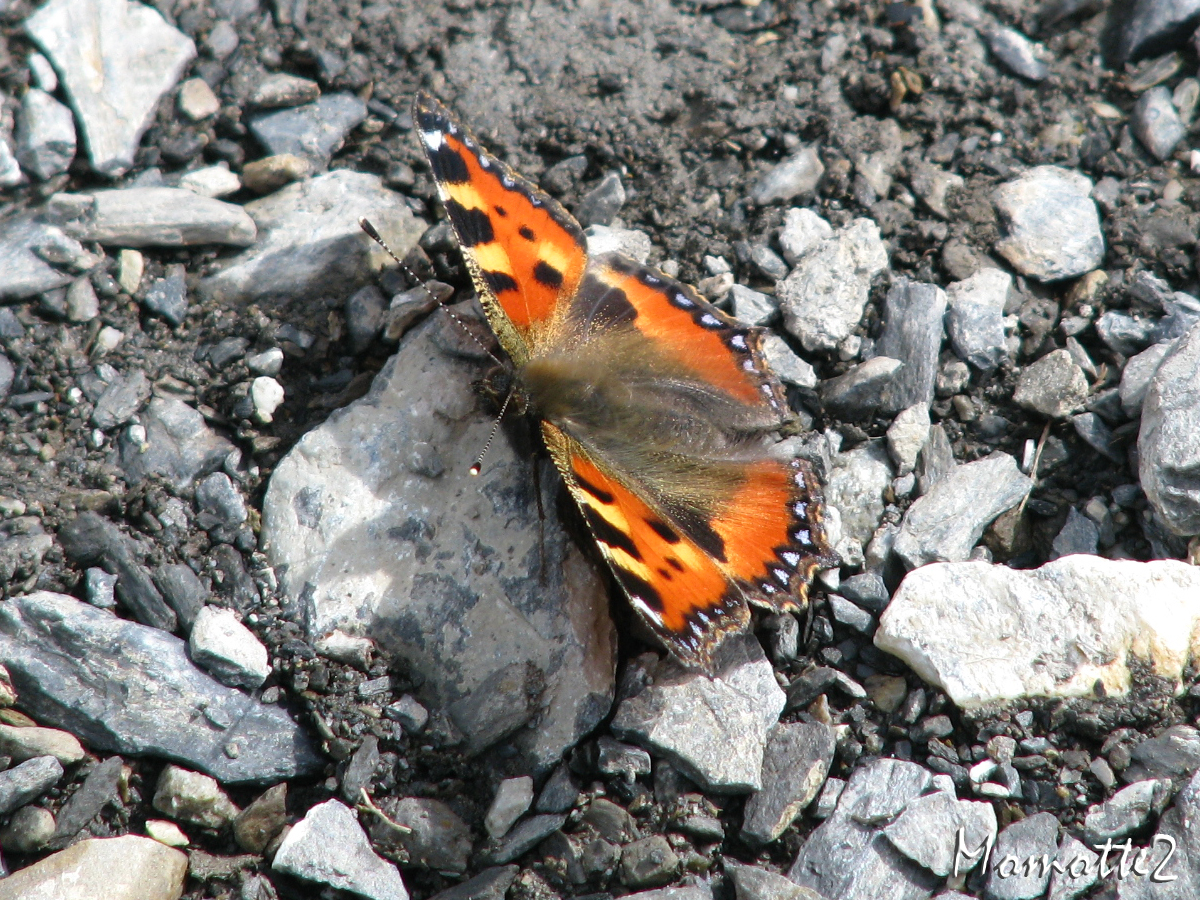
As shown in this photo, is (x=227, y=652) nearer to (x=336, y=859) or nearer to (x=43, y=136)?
(x=336, y=859)

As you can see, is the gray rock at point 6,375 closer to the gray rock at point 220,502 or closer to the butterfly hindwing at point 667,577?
the gray rock at point 220,502

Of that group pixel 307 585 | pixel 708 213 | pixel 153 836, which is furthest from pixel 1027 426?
pixel 153 836

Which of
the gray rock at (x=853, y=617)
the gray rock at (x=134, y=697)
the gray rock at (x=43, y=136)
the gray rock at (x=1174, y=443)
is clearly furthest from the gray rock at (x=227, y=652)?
the gray rock at (x=1174, y=443)

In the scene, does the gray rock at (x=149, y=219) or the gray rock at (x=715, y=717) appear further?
the gray rock at (x=149, y=219)

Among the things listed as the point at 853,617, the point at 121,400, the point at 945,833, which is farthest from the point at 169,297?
the point at 945,833

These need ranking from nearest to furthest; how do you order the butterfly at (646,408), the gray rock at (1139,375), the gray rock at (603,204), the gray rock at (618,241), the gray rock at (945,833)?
the gray rock at (945,833) < the butterfly at (646,408) < the gray rock at (1139,375) < the gray rock at (618,241) < the gray rock at (603,204)

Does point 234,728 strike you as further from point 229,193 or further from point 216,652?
point 229,193
